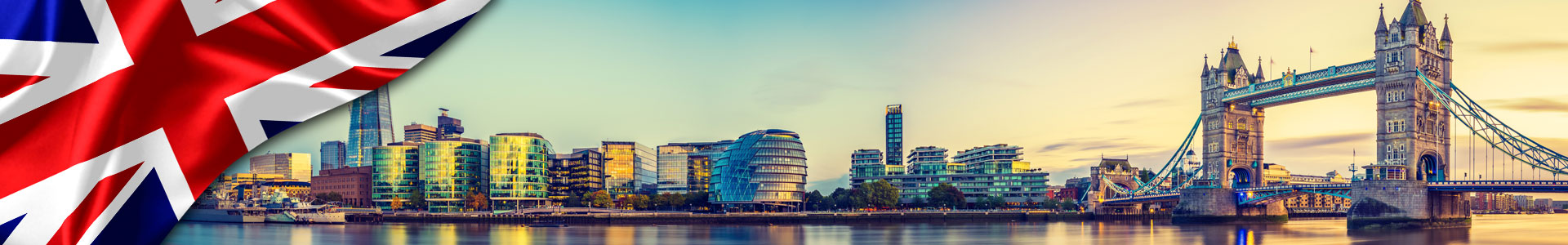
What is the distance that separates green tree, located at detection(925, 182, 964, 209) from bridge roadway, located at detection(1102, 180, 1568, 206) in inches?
755

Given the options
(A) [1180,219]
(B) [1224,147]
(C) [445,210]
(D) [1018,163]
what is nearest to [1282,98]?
(B) [1224,147]

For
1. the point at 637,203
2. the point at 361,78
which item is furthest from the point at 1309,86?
the point at 361,78

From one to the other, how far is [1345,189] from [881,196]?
43.8 m

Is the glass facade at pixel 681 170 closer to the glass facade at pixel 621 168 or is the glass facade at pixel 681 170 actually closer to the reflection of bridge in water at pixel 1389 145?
the glass facade at pixel 621 168

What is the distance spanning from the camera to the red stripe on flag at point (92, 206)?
3.60m

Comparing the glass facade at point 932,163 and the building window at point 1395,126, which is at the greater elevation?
the building window at point 1395,126

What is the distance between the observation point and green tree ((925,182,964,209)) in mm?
102062

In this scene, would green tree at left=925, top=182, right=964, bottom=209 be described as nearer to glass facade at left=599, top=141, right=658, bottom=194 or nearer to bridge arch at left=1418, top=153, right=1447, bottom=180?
glass facade at left=599, top=141, right=658, bottom=194

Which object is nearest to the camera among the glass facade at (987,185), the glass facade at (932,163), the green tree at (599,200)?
the green tree at (599,200)

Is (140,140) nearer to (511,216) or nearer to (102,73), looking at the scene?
(102,73)

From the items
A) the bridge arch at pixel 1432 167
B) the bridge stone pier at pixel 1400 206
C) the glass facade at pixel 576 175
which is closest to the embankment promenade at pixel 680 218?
the glass facade at pixel 576 175

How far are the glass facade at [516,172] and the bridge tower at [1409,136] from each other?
70843 mm

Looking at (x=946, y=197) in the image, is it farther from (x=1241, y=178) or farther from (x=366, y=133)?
(x=366, y=133)

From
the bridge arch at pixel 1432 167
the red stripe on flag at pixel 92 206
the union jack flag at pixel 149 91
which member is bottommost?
the bridge arch at pixel 1432 167
